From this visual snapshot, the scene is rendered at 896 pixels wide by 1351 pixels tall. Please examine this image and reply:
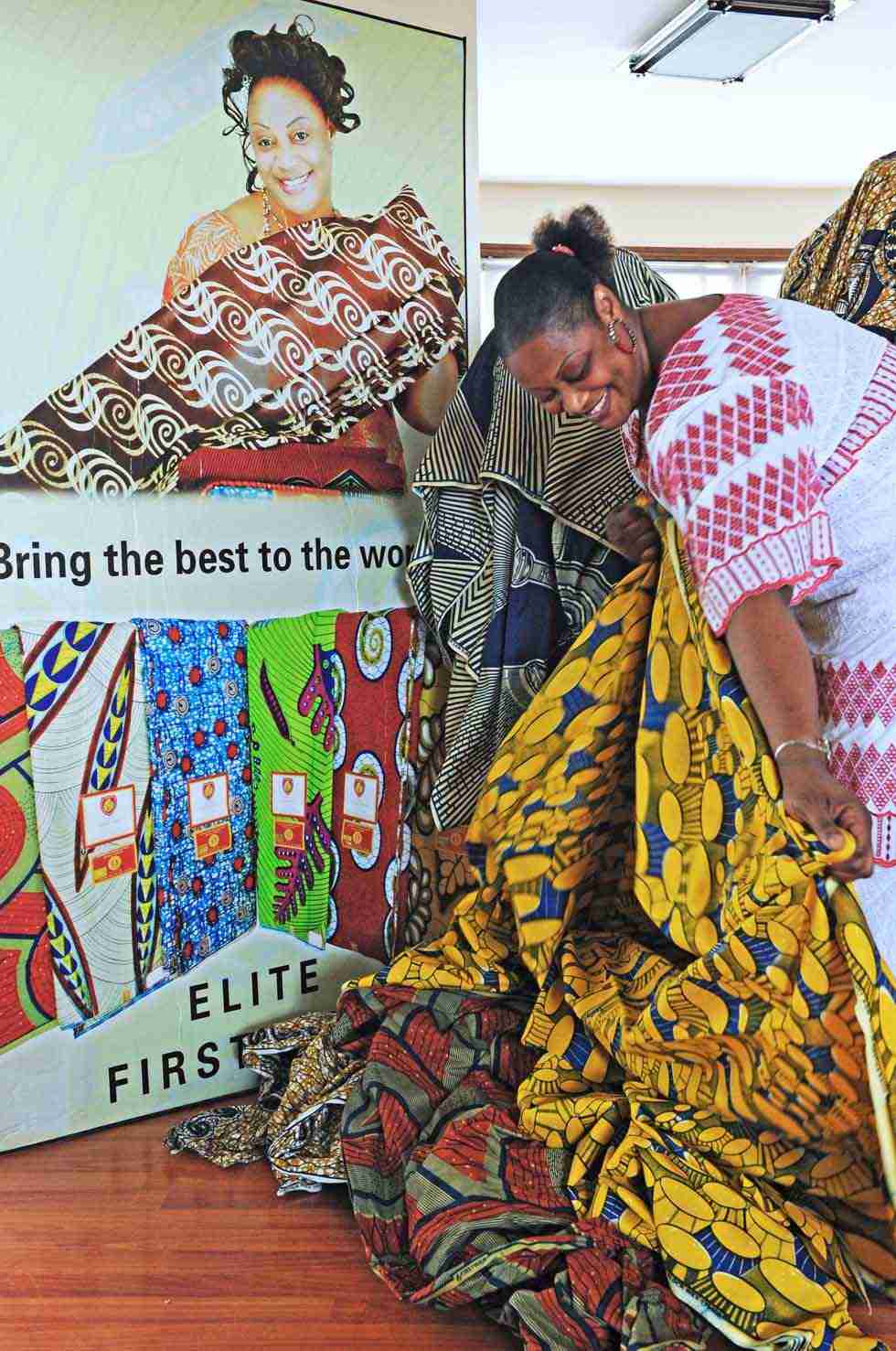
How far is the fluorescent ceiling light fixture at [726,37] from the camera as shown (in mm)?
4395

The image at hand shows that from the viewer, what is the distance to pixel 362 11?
2.51 metres

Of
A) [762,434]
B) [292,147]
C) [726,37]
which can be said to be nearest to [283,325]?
[292,147]

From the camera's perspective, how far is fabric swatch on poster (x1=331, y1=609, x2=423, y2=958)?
262 cm

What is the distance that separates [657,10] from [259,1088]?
A: 409cm

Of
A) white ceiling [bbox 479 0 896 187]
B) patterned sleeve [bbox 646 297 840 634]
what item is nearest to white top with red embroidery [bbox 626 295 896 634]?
patterned sleeve [bbox 646 297 840 634]

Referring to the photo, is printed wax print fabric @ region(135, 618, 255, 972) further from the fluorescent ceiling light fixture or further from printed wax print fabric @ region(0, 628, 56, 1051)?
the fluorescent ceiling light fixture

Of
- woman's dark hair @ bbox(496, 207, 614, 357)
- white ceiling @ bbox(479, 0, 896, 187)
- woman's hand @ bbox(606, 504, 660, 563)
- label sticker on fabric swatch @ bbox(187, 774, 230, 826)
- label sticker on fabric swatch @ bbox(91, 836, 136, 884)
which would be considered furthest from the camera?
white ceiling @ bbox(479, 0, 896, 187)

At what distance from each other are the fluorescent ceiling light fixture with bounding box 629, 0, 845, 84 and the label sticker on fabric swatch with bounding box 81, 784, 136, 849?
11.5ft

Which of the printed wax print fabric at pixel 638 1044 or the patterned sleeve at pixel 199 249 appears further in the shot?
the patterned sleeve at pixel 199 249

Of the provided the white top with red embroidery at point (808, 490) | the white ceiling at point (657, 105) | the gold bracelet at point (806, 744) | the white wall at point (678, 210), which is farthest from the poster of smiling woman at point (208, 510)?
the white wall at point (678, 210)

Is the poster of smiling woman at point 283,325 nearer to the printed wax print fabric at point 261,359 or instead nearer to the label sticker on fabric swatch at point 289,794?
the printed wax print fabric at point 261,359

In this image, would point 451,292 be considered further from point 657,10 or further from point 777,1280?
point 657,10

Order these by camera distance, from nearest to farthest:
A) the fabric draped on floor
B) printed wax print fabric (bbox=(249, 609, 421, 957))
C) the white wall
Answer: the fabric draped on floor → printed wax print fabric (bbox=(249, 609, 421, 957)) → the white wall

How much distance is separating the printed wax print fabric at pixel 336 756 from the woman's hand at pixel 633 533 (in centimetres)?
64
